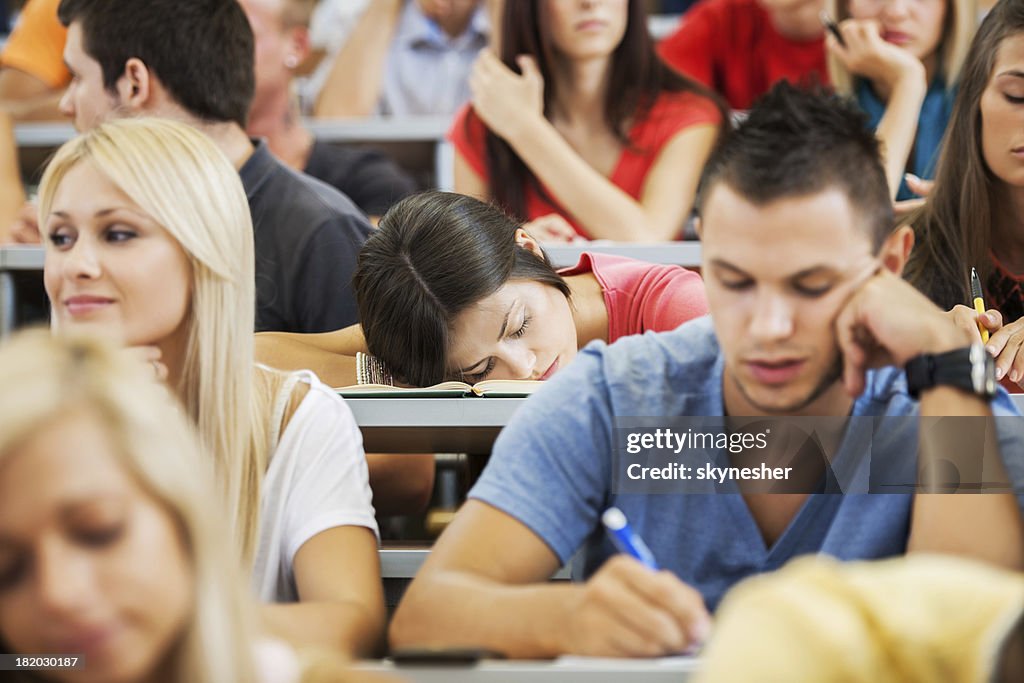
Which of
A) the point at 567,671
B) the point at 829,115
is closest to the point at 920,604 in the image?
the point at 567,671

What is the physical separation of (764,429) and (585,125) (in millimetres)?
Result: 1526

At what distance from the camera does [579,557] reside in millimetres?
1354

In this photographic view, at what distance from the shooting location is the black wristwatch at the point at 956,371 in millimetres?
1152

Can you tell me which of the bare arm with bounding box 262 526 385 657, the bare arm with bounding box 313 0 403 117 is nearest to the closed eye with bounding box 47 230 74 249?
the bare arm with bounding box 262 526 385 657

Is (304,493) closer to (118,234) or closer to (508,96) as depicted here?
(118,234)

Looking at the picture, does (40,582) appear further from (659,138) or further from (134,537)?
(659,138)

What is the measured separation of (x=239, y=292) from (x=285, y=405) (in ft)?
0.45

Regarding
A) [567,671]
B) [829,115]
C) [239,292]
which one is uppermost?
[829,115]

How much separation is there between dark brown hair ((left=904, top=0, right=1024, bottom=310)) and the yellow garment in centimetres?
109

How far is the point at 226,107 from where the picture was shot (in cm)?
237

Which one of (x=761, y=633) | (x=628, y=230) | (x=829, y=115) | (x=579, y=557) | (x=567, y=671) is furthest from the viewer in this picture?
(x=628, y=230)

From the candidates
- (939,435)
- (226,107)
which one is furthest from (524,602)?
(226,107)

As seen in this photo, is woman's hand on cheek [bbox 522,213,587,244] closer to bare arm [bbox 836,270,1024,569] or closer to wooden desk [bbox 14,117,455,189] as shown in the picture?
wooden desk [bbox 14,117,455,189]

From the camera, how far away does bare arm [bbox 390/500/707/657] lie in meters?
1.02
